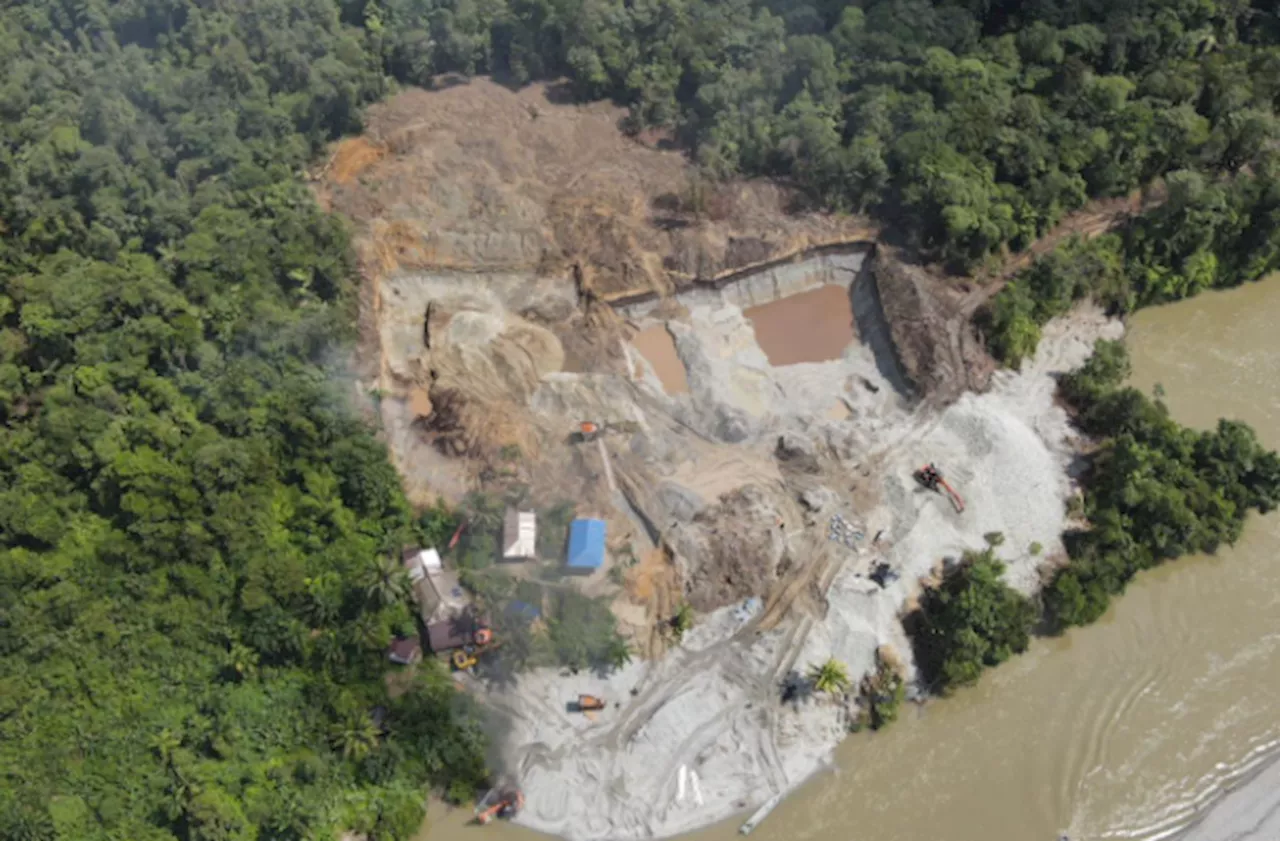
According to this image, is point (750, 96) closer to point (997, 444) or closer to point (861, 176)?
point (861, 176)

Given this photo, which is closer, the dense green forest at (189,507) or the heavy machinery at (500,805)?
the dense green forest at (189,507)

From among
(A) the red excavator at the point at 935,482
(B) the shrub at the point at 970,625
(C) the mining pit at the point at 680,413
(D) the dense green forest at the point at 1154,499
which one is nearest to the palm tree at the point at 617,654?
(C) the mining pit at the point at 680,413

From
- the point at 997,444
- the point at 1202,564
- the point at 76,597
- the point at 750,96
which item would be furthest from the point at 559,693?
the point at 750,96

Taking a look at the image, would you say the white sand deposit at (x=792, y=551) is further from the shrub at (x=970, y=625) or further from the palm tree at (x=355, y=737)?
the palm tree at (x=355, y=737)

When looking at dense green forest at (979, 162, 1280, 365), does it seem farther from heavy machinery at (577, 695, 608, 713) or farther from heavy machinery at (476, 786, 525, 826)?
heavy machinery at (476, 786, 525, 826)

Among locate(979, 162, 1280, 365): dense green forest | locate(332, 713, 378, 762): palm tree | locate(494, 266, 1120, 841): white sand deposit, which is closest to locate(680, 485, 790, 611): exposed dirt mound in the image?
locate(494, 266, 1120, 841): white sand deposit

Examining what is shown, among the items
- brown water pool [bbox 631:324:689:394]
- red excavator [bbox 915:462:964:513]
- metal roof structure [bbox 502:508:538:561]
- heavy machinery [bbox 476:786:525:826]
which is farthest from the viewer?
brown water pool [bbox 631:324:689:394]

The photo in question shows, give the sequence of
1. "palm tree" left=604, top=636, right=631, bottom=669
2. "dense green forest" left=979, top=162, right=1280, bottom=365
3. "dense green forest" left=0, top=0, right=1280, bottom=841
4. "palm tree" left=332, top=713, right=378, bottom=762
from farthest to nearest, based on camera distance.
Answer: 1. "dense green forest" left=979, top=162, right=1280, bottom=365
2. "palm tree" left=604, top=636, right=631, bottom=669
3. "dense green forest" left=0, top=0, right=1280, bottom=841
4. "palm tree" left=332, top=713, right=378, bottom=762
